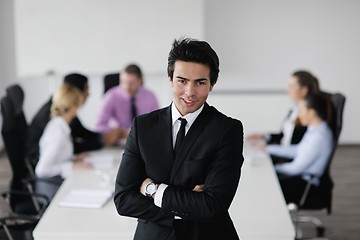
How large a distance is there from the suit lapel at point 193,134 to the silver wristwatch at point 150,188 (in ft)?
0.27

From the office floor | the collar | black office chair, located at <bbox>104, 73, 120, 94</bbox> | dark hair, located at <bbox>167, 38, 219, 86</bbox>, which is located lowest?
the office floor

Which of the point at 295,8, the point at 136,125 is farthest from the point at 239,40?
the point at 136,125

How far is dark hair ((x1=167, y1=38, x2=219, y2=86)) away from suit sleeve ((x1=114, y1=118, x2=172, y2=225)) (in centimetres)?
31

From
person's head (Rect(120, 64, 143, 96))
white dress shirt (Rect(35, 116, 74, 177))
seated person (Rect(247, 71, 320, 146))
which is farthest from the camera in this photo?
person's head (Rect(120, 64, 143, 96))

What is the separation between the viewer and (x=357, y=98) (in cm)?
739

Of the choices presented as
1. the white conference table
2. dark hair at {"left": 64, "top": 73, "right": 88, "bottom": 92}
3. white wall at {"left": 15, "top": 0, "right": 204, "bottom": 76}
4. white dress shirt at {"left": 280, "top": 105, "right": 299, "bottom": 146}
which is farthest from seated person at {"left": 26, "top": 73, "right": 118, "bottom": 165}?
white wall at {"left": 15, "top": 0, "right": 204, "bottom": 76}

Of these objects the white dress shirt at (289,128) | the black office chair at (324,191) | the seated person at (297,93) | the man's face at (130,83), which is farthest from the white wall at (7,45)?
the black office chair at (324,191)

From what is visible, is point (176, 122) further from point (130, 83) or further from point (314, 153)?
point (130, 83)

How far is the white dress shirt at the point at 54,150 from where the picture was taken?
13.4ft

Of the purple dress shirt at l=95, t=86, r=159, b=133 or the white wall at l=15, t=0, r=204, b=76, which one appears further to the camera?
the white wall at l=15, t=0, r=204, b=76

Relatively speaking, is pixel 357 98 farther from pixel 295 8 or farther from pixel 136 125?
pixel 136 125

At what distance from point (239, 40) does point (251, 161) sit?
3.09 m

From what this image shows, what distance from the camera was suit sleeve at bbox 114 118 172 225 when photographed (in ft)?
7.34

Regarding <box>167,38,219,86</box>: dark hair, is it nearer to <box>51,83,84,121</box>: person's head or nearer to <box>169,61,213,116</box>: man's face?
<box>169,61,213,116</box>: man's face
